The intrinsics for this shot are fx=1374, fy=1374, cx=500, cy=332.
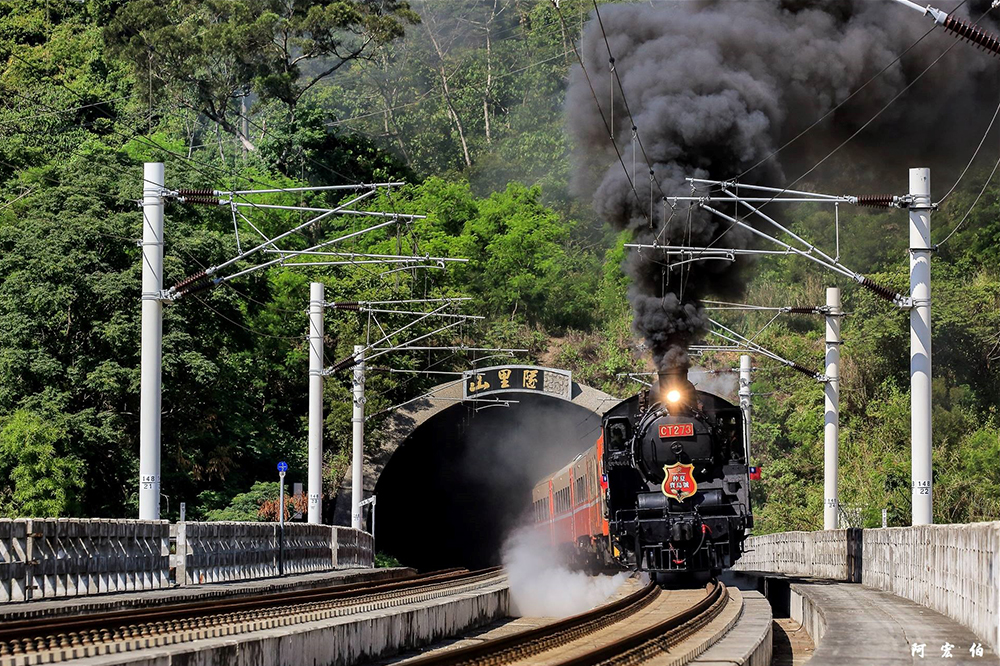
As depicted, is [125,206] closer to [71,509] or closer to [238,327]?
[238,327]

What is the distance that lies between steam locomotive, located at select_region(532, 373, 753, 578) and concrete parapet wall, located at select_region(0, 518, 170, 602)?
8.11 meters

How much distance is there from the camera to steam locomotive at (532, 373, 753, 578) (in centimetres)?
2409

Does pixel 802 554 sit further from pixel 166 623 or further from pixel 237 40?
pixel 237 40

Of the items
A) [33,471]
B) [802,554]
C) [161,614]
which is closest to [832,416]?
[802,554]

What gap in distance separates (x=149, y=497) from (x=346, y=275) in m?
38.3

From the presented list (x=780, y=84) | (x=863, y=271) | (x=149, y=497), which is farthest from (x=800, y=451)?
Result: (x=149, y=497)

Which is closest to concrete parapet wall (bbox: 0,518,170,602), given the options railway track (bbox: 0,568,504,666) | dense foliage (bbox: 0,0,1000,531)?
railway track (bbox: 0,568,504,666)

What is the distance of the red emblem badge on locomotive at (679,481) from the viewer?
2420 cm

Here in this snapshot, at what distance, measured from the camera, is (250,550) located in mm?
27469

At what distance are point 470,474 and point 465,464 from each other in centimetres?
61

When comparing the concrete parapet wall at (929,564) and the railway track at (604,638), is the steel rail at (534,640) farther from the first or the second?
the concrete parapet wall at (929,564)

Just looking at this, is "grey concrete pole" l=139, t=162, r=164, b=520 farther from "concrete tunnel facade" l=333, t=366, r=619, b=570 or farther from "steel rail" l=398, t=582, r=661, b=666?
"concrete tunnel facade" l=333, t=366, r=619, b=570

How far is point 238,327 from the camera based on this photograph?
48.7m

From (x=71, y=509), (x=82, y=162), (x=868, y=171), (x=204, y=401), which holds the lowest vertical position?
(x=71, y=509)
